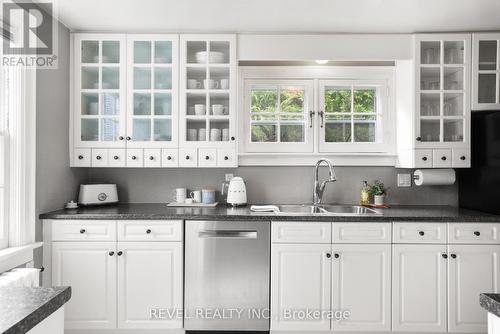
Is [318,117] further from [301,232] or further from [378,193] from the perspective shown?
[301,232]

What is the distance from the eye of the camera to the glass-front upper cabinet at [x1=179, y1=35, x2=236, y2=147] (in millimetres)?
2596

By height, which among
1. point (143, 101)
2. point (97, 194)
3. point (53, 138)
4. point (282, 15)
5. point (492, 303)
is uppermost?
point (282, 15)

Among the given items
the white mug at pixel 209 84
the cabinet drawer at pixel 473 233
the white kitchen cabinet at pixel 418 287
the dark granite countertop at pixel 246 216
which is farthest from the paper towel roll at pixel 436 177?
the white mug at pixel 209 84

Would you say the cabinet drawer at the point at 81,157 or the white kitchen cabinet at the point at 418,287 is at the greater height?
the cabinet drawer at the point at 81,157

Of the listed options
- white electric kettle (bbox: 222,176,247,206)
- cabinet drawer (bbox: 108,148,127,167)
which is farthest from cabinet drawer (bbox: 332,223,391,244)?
cabinet drawer (bbox: 108,148,127,167)

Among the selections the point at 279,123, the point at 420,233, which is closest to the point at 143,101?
the point at 279,123

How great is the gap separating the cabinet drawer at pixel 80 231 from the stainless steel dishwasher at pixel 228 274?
0.56 metres

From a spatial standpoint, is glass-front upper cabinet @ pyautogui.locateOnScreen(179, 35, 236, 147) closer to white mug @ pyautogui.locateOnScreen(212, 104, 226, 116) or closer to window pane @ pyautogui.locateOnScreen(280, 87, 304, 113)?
white mug @ pyautogui.locateOnScreen(212, 104, 226, 116)

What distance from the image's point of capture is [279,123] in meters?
2.86

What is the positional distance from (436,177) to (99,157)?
2700 millimetres

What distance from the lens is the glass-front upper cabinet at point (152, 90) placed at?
2594 mm

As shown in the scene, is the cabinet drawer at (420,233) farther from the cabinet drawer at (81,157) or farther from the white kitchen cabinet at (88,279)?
the cabinet drawer at (81,157)

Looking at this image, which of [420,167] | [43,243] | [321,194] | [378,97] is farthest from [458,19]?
[43,243]

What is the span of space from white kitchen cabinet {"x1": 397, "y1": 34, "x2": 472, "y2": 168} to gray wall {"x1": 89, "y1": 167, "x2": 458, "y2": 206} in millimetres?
416
